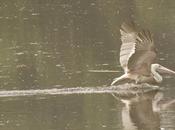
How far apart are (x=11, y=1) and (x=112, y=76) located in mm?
16819

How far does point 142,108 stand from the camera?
14.9m

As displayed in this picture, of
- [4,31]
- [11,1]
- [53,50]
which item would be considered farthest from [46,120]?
[11,1]

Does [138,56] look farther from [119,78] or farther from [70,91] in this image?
[70,91]

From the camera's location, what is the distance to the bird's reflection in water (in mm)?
13477

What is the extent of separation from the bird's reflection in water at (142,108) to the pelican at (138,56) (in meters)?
0.21

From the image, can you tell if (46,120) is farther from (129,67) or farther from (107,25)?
(107,25)

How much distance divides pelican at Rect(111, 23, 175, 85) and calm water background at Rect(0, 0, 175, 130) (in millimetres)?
364

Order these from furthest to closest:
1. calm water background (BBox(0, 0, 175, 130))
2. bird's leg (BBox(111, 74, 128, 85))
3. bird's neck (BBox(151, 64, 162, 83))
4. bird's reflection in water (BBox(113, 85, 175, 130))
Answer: bird's neck (BBox(151, 64, 162, 83)) < bird's leg (BBox(111, 74, 128, 85)) < calm water background (BBox(0, 0, 175, 130)) < bird's reflection in water (BBox(113, 85, 175, 130))

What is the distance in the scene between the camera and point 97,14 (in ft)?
93.8

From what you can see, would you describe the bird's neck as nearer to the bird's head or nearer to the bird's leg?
the bird's head

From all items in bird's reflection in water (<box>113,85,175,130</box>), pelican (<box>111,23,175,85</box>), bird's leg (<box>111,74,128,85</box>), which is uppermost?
pelican (<box>111,23,175,85</box>)

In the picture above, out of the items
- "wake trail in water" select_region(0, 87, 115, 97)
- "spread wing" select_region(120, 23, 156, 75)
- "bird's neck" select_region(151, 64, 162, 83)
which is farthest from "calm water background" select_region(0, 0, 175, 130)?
"spread wing" select_region(120, 23, 156, 75)

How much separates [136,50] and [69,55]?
4.19 meters

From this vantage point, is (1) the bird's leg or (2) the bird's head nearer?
(1) the bird's leg
